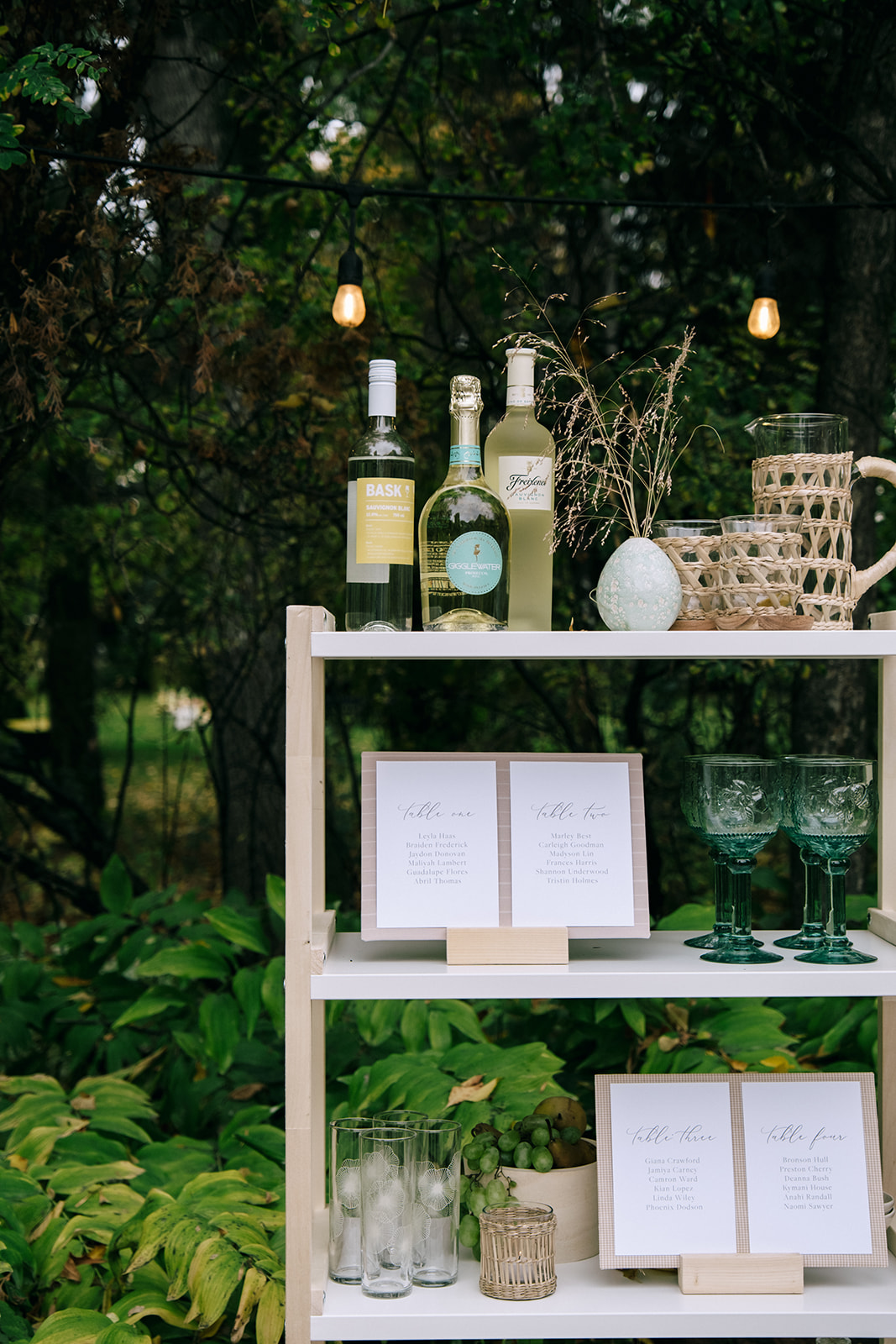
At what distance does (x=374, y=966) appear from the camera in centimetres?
134

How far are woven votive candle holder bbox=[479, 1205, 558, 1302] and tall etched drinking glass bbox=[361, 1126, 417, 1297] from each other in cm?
10

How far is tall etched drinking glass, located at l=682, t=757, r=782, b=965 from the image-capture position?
4.53ft

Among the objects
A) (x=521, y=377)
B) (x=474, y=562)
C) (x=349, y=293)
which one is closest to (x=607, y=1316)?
(x=474, y=562)

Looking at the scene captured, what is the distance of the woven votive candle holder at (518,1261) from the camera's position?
134 cm

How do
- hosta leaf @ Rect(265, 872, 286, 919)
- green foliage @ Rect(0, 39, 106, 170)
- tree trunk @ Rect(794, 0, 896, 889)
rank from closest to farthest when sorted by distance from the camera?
1. green foliage @ Rect(0, 39, 106, 170)
2. hosta leaf @ Rect(265, 872, 286, 919)
3. tree trunk @ Rect(794, 0, 896, 889)

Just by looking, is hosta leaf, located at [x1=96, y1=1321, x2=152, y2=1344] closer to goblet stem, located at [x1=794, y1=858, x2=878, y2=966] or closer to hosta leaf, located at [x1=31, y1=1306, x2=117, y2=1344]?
hosta leaf, located at [x1=31, y1=1306, x2=117, y2=1344]

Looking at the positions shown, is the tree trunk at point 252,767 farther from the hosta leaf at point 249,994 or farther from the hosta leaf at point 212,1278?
the hosta leaf at point 212,1278

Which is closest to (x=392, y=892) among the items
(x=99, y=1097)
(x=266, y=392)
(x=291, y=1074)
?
(x=291, y=1074)

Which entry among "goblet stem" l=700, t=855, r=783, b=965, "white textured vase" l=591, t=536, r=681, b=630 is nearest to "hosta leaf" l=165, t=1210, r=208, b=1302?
"goblet stem" l=700, t=855, r=783, b=965

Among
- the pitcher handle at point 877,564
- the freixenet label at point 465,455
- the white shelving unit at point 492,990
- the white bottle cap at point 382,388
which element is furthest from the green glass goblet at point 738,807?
the white bottle cap at point 382,388

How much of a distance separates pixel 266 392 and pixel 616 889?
5.97 ft

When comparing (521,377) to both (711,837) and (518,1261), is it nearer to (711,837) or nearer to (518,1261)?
(711,837)

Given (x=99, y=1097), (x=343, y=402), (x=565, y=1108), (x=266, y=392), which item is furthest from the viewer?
(x=343, y=402)

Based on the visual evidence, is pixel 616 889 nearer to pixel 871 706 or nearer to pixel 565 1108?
pixel 565 1108
